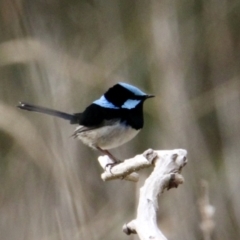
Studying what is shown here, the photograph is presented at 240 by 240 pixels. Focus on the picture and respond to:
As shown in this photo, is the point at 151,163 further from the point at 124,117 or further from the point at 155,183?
the point at 124,117

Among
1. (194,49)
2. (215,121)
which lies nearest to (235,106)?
(215,121)

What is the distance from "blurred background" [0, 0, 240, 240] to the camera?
5.51 ft

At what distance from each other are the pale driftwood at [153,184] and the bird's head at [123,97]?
0.29 metres

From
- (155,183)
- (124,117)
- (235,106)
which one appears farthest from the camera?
(235,106)

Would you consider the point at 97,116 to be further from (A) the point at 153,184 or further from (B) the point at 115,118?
(A) the point at 153,184

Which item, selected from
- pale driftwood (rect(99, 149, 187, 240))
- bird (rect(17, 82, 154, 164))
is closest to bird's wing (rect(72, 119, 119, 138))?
bird (rect(17, 82, 154, 164))

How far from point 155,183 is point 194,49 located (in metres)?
1.03

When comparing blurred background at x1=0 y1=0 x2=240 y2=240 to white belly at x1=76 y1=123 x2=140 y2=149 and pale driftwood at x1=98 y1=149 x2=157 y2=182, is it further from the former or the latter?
pale driftwood at x1=98 y1=149 x2=157 y2=182

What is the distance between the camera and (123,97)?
1241mm

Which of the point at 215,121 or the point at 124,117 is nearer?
the point at 124,117

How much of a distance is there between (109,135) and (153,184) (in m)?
0.46

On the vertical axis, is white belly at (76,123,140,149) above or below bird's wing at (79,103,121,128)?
below

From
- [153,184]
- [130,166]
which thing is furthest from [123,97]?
[153,184]

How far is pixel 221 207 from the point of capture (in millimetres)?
1692
